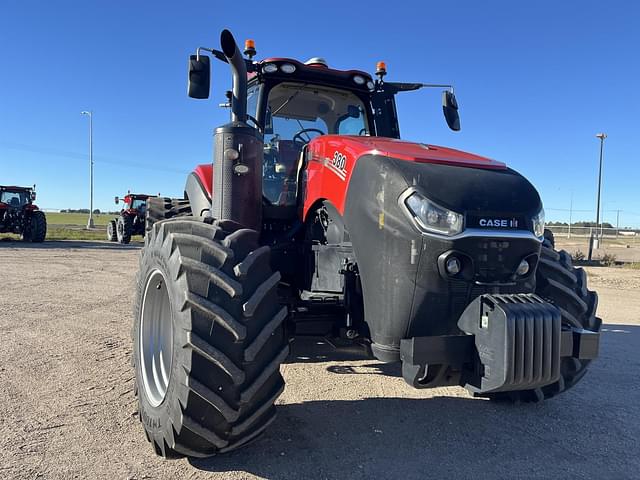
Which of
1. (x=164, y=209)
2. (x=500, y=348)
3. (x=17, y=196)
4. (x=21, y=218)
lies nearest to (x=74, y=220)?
(x=17, y=196)

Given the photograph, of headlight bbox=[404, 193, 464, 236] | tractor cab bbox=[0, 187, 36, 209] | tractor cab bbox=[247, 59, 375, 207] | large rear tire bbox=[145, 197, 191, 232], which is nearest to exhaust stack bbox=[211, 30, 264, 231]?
tractor cab bbox=[247, 59, 375, 207]

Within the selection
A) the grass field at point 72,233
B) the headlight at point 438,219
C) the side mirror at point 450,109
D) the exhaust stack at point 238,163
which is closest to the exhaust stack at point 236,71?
the exhaust stack at point 238,163

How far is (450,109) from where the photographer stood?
4559 mm

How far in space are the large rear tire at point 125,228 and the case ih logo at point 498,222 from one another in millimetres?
21227

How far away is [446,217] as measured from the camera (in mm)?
2658

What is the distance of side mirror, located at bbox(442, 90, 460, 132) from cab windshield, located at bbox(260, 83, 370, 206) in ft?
2.30

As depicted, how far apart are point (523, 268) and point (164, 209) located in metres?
4.14

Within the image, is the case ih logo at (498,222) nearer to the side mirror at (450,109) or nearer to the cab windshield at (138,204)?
the side mirror at (450,109)

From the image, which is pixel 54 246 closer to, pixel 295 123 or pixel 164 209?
pixel 164 209

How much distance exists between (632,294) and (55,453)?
11.0 m

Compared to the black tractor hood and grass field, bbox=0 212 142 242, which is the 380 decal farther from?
grass field, bbox=0 212 142 242

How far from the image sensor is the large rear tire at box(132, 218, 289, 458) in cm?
247

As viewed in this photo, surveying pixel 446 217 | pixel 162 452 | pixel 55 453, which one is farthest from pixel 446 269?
pixel 55 453

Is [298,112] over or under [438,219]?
over
